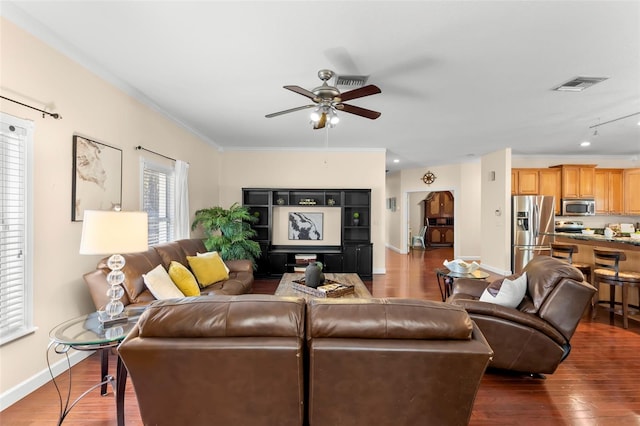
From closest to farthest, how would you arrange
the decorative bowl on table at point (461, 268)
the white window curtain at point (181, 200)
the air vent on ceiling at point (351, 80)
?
1. the air vent on ceiling at point (351, 80)
2. the decorative bowl on table at point (461, 268)
3. the white window curtain at point (181, 200)

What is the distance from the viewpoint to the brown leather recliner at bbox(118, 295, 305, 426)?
1356 mm

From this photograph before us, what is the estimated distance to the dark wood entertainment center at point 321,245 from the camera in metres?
6.14

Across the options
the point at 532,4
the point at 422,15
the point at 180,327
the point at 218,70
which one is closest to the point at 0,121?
the point at 218,70

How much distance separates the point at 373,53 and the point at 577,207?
22.2 feet

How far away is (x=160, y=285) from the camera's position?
2.82 metres

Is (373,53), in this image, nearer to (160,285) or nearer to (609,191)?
(160,285)

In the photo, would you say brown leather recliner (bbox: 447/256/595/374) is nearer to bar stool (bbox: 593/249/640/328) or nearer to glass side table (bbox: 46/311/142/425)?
bar stool (bbox: 593/249/640/328)

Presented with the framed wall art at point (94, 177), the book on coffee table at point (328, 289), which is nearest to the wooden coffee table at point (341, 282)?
the book on coffee table at point (328, 289)

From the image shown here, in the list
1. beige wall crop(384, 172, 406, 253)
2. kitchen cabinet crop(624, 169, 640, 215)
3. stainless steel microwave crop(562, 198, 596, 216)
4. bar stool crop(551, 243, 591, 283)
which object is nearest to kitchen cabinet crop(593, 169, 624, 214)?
kitchen cabinet crop(624, 169, 640, 215)

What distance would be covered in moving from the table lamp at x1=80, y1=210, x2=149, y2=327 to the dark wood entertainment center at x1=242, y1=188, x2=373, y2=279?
405cm

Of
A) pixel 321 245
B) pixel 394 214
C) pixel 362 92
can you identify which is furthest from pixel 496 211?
pixel 362 92

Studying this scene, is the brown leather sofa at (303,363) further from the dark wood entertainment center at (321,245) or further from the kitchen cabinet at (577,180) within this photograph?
the kitchen cabinet at (577,180)

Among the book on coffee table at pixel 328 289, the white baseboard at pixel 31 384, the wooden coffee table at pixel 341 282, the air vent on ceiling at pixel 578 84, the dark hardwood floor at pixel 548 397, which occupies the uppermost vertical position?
the air vent on ceiling at pixel 578 84

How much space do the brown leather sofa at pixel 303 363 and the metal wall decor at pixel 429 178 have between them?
8.24m
